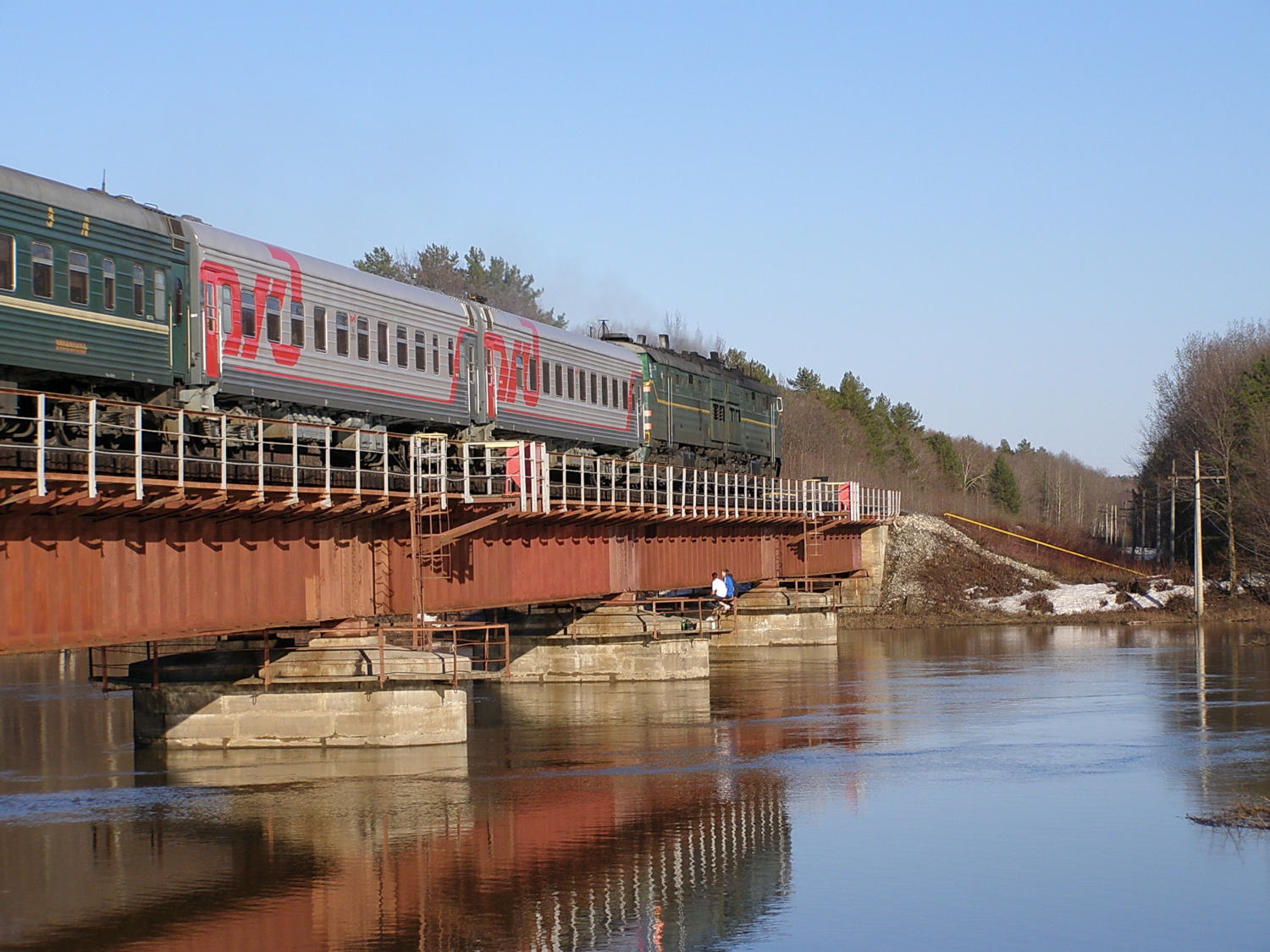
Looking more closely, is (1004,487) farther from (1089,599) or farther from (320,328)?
(320,328)

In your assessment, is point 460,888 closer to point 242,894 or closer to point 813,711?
point 242,894

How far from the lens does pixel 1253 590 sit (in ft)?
244

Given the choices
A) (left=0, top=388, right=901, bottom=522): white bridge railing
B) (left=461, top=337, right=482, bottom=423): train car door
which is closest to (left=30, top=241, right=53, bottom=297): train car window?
(left=0, top=388, right=901, bottom=522): white bridge railing

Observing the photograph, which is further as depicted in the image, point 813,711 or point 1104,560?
point 1104,560

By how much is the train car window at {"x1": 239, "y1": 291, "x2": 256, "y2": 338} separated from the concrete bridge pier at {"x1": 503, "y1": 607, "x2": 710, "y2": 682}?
19646mm

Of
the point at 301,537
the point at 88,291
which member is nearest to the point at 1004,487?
the point at 301,537

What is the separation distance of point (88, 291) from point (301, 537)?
634 cm

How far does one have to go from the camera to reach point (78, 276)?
25062 mm

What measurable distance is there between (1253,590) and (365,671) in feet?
181

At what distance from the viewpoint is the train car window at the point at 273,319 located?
3000cm

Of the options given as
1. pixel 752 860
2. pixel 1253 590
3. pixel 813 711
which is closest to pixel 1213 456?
pixel 1253 590

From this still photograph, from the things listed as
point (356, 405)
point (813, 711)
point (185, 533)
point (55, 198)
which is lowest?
point (813, 711)

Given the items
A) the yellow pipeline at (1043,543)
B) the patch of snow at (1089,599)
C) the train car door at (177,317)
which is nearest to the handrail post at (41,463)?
the train car door at (177,317)

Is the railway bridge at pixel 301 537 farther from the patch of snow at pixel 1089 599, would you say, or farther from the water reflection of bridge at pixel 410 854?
the patch of snow at pixel 1089 599
